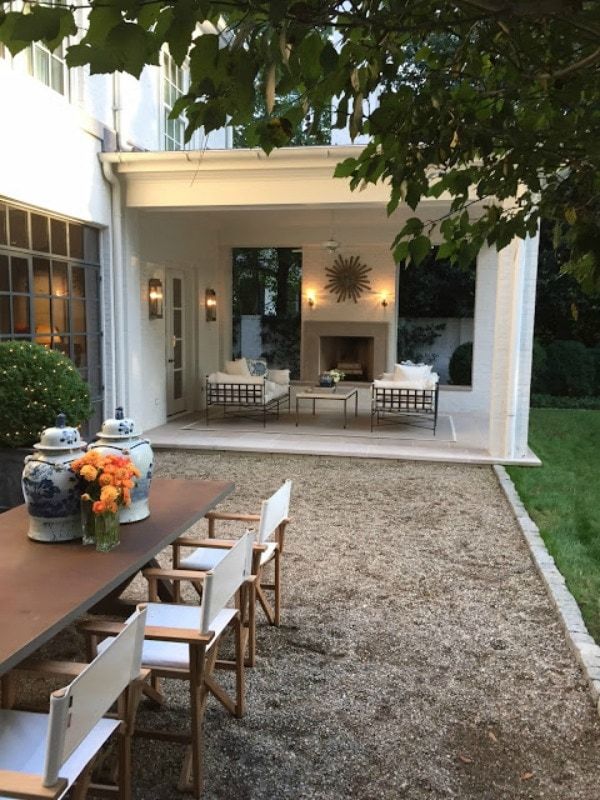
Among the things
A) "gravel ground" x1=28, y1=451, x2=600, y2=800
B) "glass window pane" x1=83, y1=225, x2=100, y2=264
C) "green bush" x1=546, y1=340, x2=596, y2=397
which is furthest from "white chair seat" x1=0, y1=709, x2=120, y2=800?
"green bush" x1=546, y1=340, x2=596, y2=397

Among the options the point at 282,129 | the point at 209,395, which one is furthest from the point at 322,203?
the point at 282,129

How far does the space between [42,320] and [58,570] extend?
5241mm

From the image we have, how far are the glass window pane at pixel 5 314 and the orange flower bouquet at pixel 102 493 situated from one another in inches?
169

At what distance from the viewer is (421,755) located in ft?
8.55

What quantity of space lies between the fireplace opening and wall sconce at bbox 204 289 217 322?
2367 millimetres

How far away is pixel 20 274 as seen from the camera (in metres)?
6.77

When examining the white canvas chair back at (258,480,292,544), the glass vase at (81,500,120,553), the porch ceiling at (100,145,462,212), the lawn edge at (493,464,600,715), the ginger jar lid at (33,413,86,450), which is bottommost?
the lawn edge at (493,464,600,715)

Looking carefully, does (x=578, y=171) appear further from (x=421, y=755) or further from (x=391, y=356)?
(x=391, y=356)

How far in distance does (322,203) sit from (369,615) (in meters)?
5.46

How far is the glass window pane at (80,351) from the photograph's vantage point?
26.0ft

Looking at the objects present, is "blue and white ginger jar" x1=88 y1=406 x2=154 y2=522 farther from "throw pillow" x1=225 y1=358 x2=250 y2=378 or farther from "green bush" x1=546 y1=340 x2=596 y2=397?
"green bush" x1=546 y1=340 x2=596 y2=397

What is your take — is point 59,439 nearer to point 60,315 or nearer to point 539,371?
point 60,315

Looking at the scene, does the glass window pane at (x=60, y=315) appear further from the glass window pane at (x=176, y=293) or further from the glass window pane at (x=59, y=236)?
the glass window pane at (x=176, y=293)

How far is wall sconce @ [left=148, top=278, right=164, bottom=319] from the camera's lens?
31.3ft
